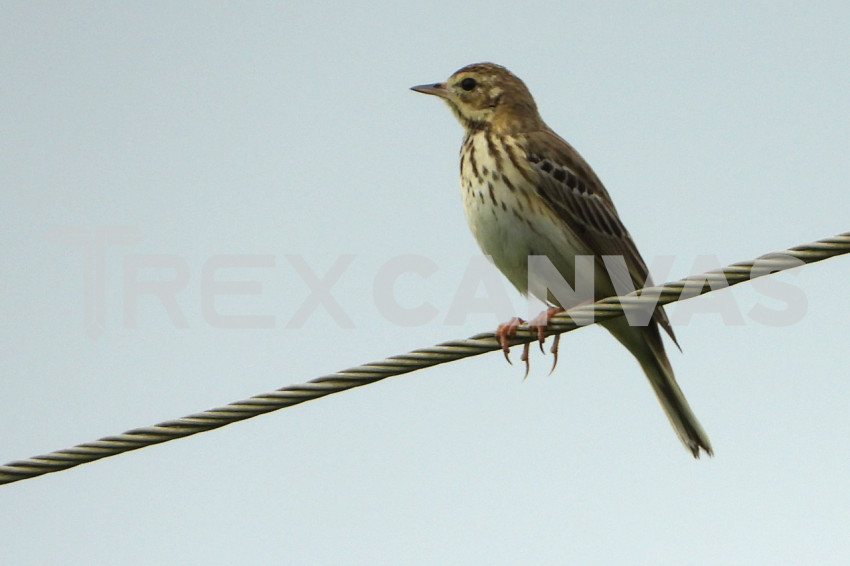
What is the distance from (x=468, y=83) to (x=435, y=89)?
26 cm

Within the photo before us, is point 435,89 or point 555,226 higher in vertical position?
point 435,89

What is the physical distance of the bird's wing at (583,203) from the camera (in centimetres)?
689

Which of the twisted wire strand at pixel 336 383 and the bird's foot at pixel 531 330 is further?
the bird's foot at pixel 531 330

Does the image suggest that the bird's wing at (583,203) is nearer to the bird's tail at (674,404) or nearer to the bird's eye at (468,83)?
the bird's tail at (674,404)

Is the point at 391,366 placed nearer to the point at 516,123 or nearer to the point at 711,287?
the point at 711,287

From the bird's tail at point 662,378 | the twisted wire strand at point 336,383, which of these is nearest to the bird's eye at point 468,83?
the bird's tail at point 662,378

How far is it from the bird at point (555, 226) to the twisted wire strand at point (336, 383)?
70.3 inches

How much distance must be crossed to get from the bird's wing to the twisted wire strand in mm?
2309

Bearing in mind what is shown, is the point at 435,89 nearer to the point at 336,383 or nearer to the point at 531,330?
the point at 531,330

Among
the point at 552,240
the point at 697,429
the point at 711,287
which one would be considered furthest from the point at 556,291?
the point at 711,287

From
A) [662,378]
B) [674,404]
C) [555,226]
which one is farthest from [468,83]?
[674,404]

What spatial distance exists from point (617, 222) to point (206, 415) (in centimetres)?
390

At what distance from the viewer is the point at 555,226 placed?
6.78m

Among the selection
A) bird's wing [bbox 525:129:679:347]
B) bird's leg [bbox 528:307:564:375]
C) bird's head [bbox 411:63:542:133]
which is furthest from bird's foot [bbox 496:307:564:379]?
bird's head [bbox 411:63:542:133]
